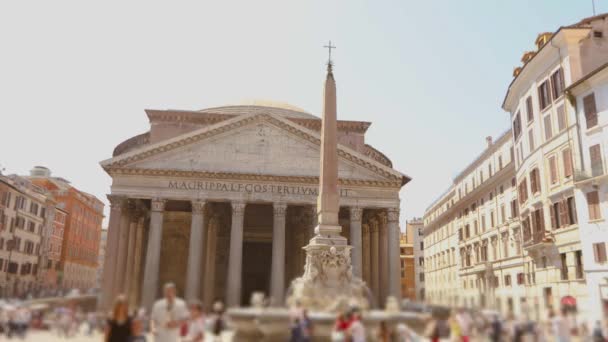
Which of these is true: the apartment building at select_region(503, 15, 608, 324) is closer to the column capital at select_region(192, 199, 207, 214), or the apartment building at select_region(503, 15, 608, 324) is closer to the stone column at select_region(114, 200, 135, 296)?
the column capital at select_region(192, 199, 207, 214)

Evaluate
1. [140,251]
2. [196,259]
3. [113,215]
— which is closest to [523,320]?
[196,259]

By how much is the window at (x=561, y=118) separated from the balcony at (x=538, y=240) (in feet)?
16.3

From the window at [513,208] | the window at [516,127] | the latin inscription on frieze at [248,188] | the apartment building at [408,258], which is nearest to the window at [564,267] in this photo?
the window at [516,127]

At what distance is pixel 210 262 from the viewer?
31.0m

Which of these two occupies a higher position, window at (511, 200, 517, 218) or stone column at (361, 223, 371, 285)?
window at (511, 200, 517, 218)

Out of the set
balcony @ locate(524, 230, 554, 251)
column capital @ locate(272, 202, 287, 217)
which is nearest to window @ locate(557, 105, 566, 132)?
balcony @ locate(524, 230, 554, 251)

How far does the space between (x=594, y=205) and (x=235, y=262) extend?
16.9 metres

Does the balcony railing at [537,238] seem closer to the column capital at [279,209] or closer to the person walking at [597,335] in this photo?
the column capital at [279,209]

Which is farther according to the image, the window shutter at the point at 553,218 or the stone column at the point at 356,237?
the stone column at the point at 356,237

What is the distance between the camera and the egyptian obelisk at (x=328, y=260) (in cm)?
1048

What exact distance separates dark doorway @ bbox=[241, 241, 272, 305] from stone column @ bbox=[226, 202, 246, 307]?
8031 millimetres

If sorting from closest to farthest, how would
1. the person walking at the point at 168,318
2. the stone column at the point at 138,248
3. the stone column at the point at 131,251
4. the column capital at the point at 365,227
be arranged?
the person walking at the point at 168,318 → the stone column at the point at 131,251 → the stone column at the point at 138,248 → the column capital at the point at 365,227

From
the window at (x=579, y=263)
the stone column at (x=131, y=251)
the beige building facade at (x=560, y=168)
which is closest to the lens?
the beige building facade at (x=560, y=168)

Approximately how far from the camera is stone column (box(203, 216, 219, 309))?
Answer: 3016 cm
